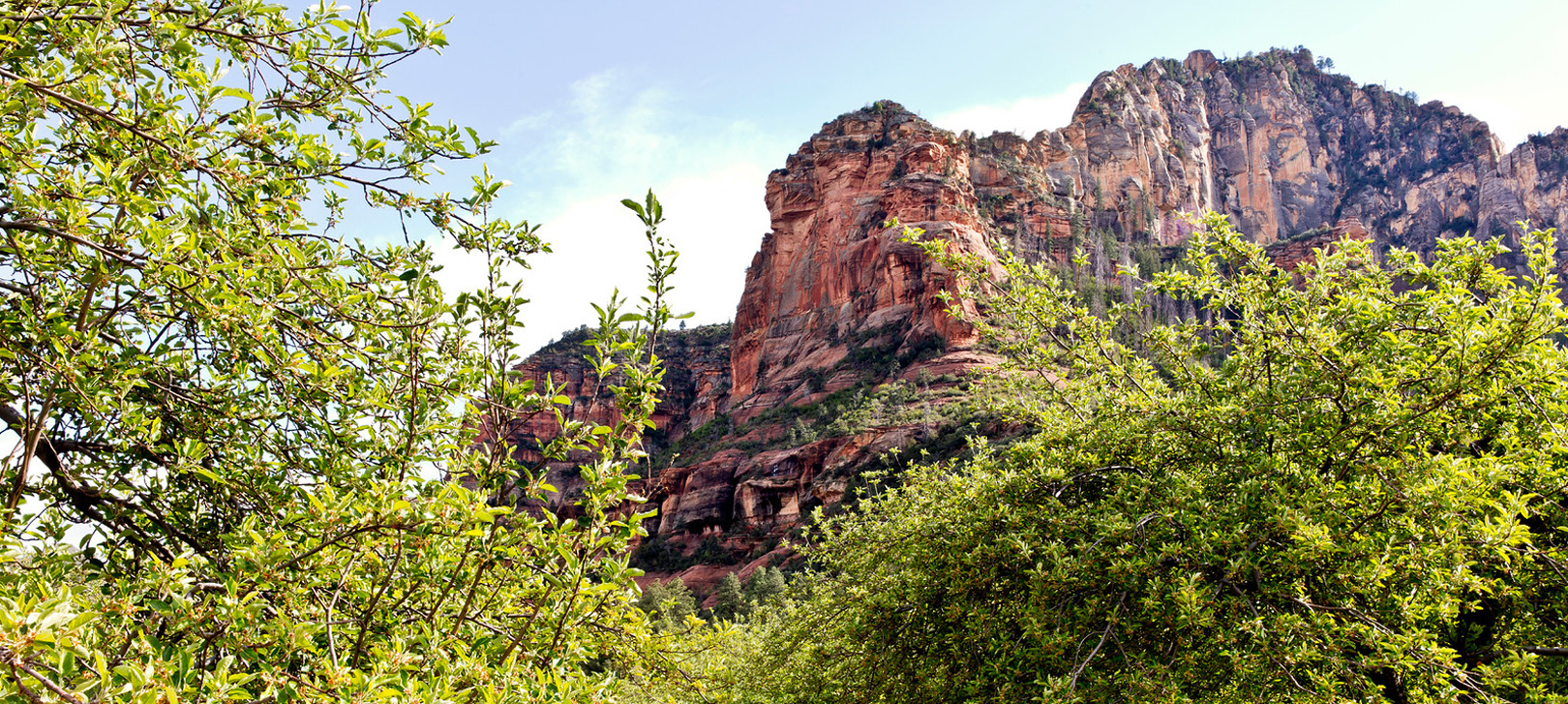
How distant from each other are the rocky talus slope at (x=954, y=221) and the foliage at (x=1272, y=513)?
29561 millimetres

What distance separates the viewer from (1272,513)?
5176 millimetres

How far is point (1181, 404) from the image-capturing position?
6.37m

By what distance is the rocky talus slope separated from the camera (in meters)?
55.0

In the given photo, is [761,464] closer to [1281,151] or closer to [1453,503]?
[1453,503]

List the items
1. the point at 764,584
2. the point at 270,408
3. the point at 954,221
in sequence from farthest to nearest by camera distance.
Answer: the point at 954,221 → the point at 764,584 → the point at 270,408

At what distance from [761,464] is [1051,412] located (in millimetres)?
48203

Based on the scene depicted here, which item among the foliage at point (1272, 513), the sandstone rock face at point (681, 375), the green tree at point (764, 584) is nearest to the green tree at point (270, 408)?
the foliage at point (1272, 513)

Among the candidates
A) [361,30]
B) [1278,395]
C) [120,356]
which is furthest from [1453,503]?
[120,356]

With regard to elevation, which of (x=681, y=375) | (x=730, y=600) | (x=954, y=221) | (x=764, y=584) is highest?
(x=954, y=221)

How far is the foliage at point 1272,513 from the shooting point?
185 inches

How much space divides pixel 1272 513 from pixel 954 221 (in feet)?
223

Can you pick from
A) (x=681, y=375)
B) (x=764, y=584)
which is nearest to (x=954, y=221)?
(x=764, y=584)

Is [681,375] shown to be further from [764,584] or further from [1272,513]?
[1272,513]

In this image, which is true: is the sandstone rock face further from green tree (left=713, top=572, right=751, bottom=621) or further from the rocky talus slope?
green tree (left=713, top=572, right=751, bottom=621)
